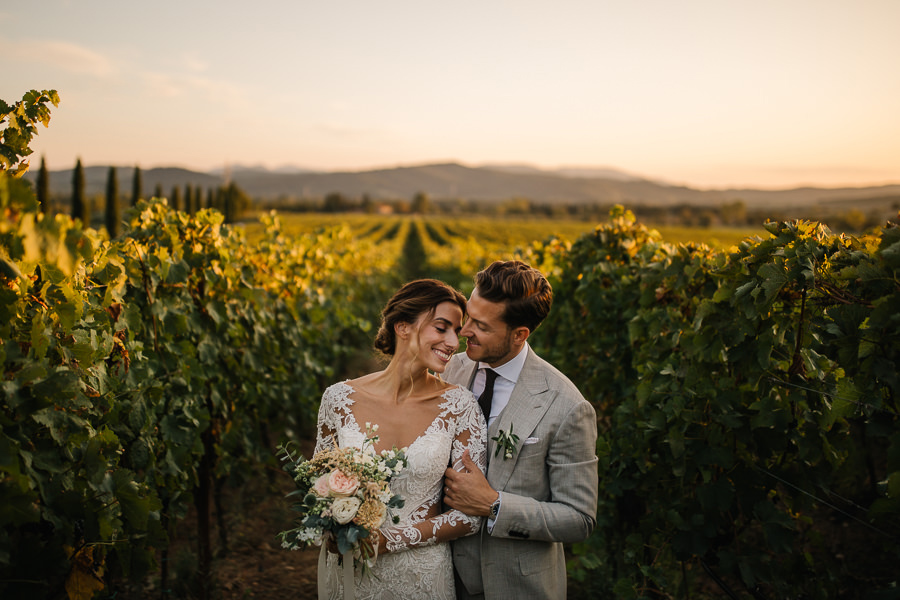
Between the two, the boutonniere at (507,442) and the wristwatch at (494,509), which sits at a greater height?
the boutonniere at (507,442)

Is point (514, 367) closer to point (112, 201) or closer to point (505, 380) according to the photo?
point (505, 380)

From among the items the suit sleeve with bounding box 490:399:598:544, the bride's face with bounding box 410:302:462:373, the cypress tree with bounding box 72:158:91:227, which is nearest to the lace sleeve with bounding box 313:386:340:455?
the bride's face with bounding box 410:302:462:373

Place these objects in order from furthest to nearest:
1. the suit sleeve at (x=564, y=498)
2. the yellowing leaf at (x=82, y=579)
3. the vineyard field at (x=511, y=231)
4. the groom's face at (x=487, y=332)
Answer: the vineyard field at (x=511, y=231), the groom's face at (x=487, y=332), the suit sleeve at (x=564, y=498), the yellowing leaf at (x=82, y=579)

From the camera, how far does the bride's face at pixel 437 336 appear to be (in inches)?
104

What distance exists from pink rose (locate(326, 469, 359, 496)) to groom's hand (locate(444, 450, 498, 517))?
0.48 metres

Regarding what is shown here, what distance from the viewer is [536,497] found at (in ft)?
8.19

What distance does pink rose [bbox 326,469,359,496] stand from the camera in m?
2.14

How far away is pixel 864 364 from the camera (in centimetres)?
195

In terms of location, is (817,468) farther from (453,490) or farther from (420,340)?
(420,340)

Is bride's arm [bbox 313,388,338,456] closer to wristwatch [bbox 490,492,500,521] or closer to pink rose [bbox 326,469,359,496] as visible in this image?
pink rose [bbox 326,469,359,496]

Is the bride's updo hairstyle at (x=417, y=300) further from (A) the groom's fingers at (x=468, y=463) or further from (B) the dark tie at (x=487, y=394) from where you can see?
(A) the groom's fingers at (x=468, y=463)

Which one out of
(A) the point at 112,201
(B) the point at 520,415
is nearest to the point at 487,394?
(B) the point at 520,415

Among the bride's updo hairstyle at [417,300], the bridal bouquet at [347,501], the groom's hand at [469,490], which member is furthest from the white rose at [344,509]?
the bride's updo hairstyle at [417,300]

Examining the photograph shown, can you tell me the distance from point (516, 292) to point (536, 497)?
0.86 meters
